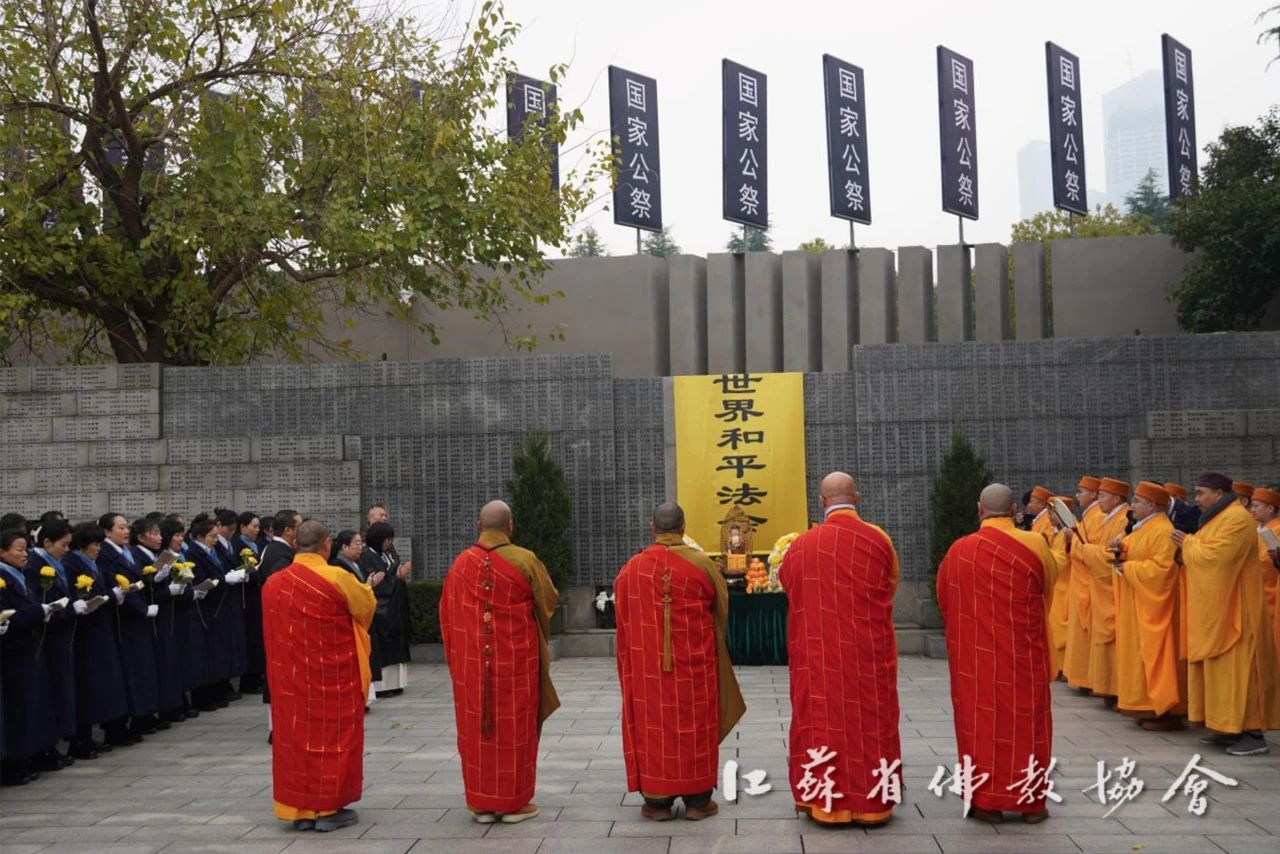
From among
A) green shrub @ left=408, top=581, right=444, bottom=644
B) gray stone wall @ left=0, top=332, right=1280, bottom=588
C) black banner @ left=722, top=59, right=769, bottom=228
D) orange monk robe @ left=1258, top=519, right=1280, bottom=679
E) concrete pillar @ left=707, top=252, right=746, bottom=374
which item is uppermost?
black banner @ left=722, top=59, right=769, bottom=228

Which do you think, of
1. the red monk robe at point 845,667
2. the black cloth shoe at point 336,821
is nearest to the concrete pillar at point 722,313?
the red monk robe at point 845,667

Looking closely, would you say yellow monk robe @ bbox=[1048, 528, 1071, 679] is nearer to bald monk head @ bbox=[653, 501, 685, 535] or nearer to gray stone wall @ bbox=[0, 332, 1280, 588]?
gray stone wall @ bbox=[0, 332, 1280, 588]

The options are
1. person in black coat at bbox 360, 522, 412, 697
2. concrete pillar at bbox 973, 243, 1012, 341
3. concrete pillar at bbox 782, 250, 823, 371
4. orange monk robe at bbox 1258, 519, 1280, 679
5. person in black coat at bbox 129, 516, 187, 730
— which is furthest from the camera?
concrete pillar at bbox 973, 243, 1012, 341

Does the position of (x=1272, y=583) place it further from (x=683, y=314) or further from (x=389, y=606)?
(x=683, y=314)

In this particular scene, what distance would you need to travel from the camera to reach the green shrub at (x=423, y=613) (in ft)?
42.6

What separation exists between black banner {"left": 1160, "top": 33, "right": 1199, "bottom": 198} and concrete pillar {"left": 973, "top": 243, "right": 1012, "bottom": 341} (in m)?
2.23

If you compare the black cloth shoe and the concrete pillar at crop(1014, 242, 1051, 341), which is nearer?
the black cloth shoe

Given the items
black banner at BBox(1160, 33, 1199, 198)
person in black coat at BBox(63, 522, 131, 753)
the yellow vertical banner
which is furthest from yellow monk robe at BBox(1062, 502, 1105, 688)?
black banner at BBox(1160, 33, 1199, 198)

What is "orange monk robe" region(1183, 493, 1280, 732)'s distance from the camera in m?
7.72

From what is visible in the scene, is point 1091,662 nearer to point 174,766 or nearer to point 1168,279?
point 174,766

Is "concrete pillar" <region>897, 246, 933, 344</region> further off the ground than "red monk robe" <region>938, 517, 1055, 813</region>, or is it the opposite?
"concrete pillar" <region>897, 246, 933, 344</region>

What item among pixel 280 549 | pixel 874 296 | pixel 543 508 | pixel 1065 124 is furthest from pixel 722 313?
pixel 280 549

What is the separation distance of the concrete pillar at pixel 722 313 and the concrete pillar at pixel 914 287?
1.92m

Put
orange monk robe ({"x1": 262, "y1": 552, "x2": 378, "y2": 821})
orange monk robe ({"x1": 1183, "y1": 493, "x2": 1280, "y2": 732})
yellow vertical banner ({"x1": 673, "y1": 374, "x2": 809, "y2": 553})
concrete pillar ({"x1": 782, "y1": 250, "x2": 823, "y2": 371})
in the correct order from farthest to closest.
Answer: concrete pillar ({"x1": 782, "y1": 250, "x2": 823, "y2": 371})
yellow vertical banner ({"x1": 673, "y1": 374, "x2": 809, "y2": 553})
orange monk robe ({"x1": 1183, "y1": 493, "x2": 1280, "y2": 732})
orange monk robe ({"x1": 262, "y1": 552, "x2": 378, "y2": 821})
